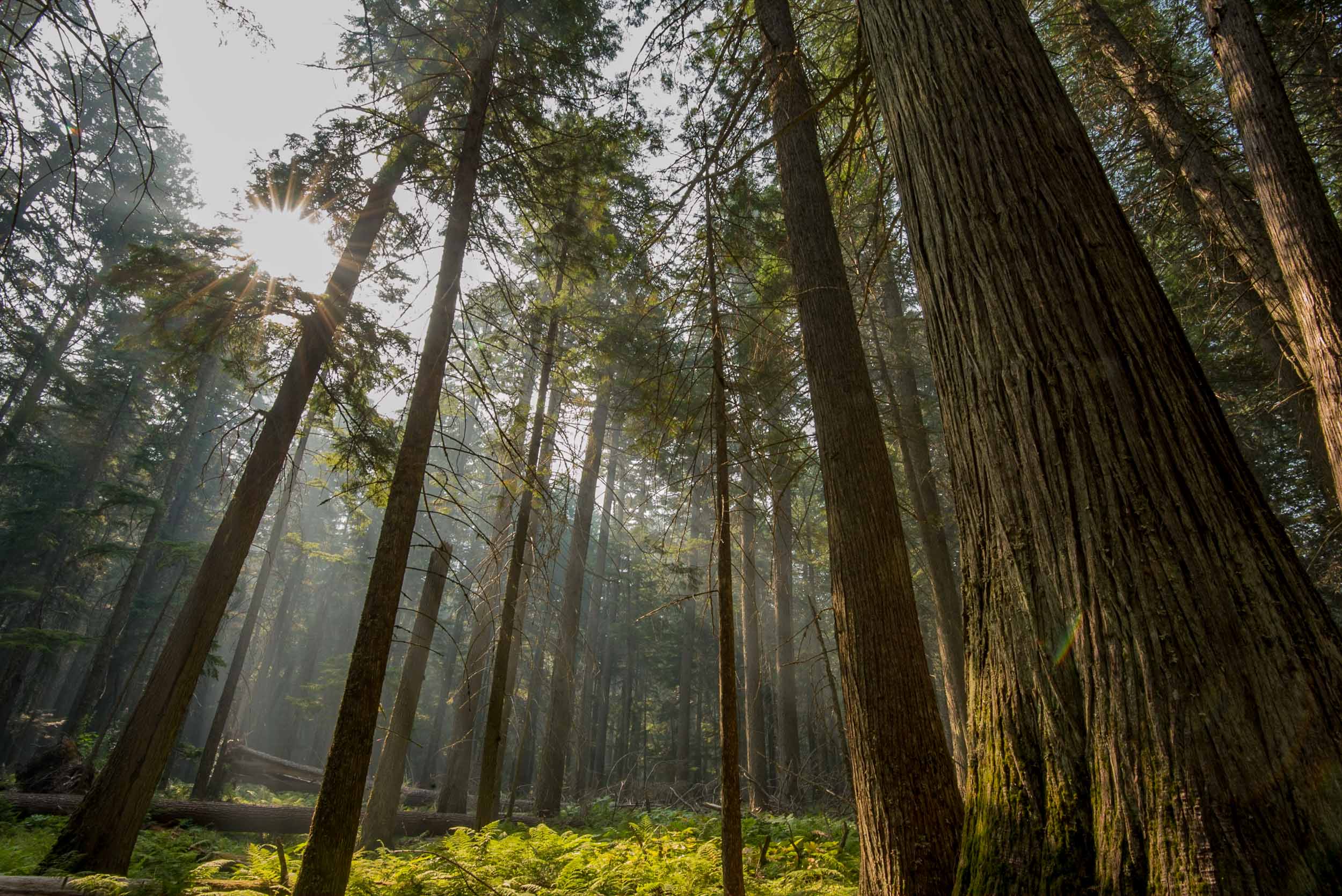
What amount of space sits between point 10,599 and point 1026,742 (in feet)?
97.5

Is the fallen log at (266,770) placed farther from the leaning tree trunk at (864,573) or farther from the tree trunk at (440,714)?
the leaning tree trunk at (864,573)

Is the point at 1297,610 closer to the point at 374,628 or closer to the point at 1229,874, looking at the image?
the point at 1229,874

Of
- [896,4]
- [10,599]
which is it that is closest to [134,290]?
[896,4]

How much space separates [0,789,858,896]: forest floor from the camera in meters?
3.97

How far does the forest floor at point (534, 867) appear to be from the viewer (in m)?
3.97

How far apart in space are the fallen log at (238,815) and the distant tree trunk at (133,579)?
774 centimetres

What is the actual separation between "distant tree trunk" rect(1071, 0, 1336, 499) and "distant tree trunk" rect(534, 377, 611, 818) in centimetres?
857

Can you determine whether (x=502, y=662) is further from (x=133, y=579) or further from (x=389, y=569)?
(x=133, y=579)

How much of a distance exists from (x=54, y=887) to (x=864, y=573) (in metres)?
5.66

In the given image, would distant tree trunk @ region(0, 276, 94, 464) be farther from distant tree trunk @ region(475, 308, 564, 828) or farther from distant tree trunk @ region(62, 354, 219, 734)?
distant tree trunk @ region(475, 308, 564, 828)

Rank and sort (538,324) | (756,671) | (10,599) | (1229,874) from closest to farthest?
A: (1229,874) → (538,324) → (756,671) → (10,599)

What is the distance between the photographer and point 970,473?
1.86 meters

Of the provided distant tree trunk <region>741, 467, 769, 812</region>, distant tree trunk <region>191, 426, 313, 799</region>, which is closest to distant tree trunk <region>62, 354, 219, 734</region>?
distant tree trunk <region>191, 426, 313, 799</region>

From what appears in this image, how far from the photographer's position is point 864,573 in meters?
3.42
